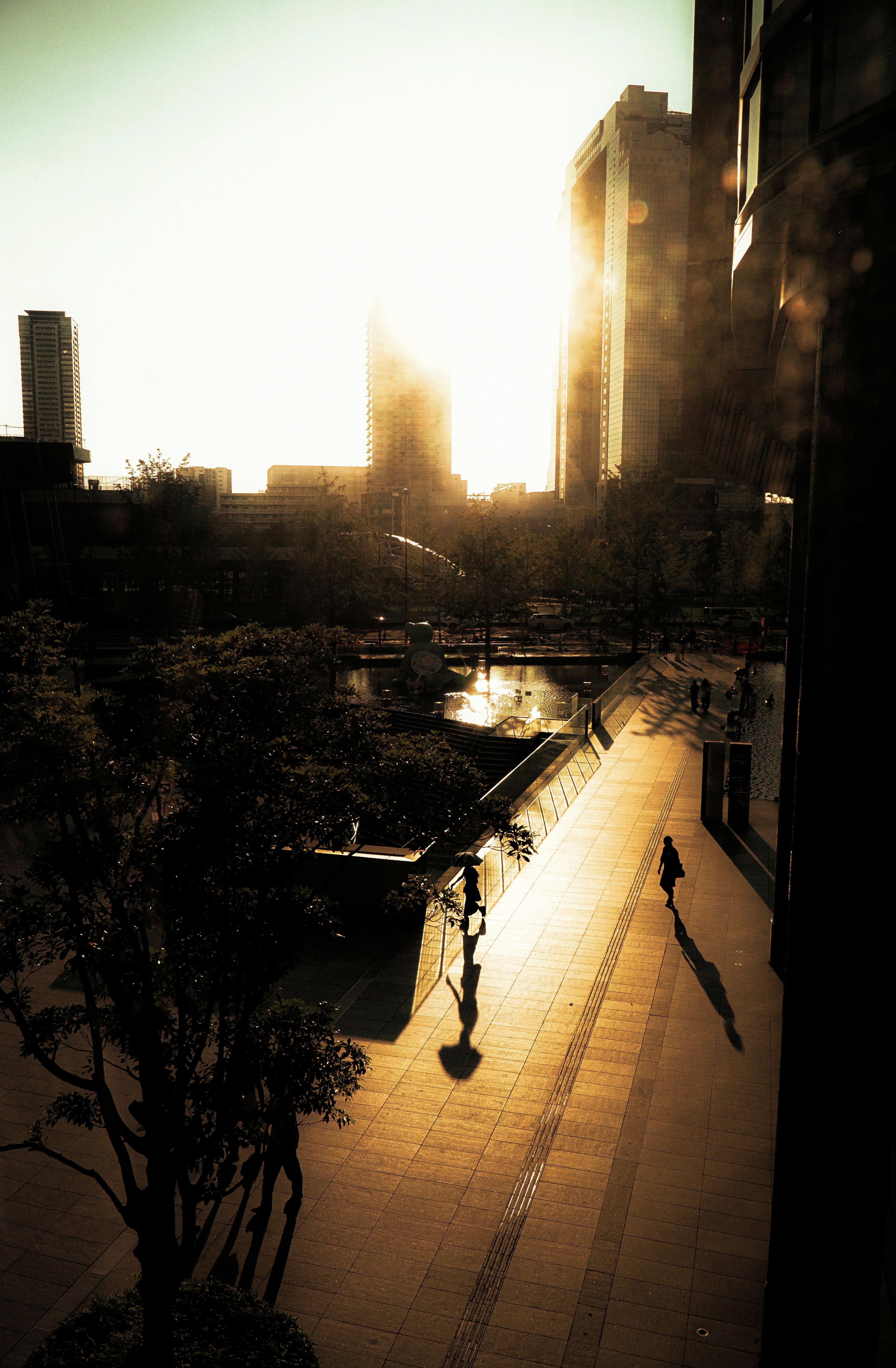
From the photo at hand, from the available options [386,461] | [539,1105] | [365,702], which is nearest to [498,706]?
[365,702]

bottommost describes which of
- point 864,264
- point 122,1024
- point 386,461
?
point 122,1024

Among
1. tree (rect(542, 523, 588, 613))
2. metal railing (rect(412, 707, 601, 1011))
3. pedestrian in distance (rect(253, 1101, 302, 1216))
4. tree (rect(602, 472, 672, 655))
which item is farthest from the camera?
tree (rect(542, 523, 588, 613))

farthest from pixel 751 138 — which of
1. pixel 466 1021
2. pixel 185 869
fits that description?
pixel 466 1021

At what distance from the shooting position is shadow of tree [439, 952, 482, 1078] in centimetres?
978

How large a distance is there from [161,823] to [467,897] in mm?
7820

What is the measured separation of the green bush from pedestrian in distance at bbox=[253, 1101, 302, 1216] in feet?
3.74

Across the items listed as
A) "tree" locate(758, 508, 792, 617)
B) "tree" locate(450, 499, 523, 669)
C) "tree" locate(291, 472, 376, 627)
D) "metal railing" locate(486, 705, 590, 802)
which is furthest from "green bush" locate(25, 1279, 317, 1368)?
"tree" locate(758, 508, 792, 617)

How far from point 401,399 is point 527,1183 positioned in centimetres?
18834

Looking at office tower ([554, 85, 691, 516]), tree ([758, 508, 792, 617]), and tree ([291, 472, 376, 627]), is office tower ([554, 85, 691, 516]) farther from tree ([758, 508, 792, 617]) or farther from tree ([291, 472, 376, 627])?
tree ([291, 472, 376, 627])

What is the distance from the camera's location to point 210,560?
48.6 meters

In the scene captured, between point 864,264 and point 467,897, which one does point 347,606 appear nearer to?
point 467,897

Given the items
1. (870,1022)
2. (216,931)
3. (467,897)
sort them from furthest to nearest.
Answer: (467,897), (216,931), (870,1022)

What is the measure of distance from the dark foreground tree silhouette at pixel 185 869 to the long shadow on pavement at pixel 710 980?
5752mm

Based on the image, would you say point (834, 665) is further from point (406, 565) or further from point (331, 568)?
point (406, 565)
